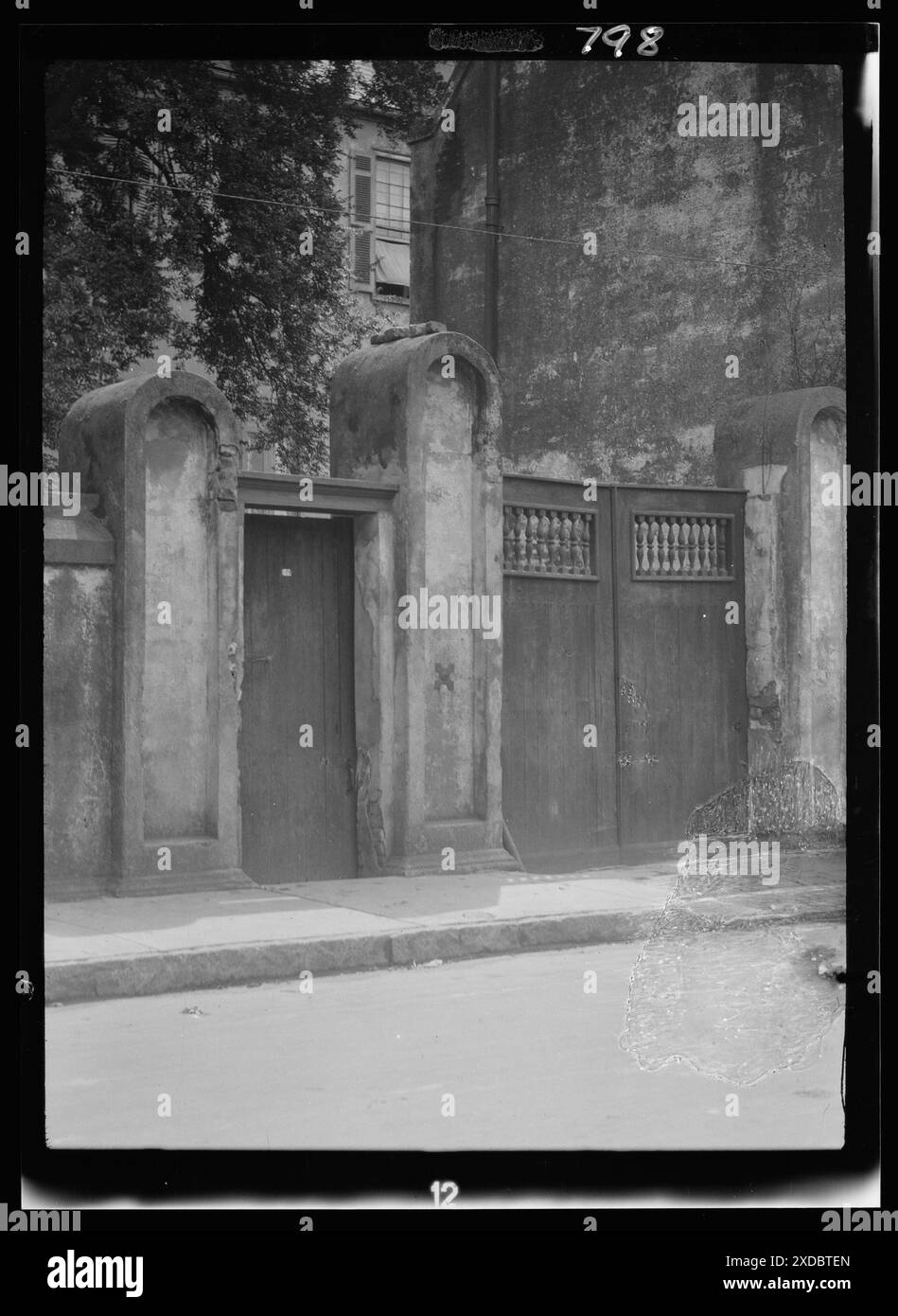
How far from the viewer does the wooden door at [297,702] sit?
33.0ft

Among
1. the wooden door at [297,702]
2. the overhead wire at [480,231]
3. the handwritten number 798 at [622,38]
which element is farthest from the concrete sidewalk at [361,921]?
the overhead wire at [480,231]

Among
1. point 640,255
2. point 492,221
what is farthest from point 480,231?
point 640,255

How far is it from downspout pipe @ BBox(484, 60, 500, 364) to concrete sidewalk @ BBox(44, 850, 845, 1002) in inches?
387

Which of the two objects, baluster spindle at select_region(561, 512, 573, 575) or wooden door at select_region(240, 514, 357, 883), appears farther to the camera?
baluster spindle at select_region(561, 512, 573, 575)

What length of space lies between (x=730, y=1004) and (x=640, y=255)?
12581 millimetres

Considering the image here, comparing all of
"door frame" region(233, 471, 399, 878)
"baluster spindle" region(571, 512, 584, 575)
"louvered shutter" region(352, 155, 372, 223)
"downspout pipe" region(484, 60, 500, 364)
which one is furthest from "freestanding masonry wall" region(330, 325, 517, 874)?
"louvered shutter" region(352, 155, 372, 223)

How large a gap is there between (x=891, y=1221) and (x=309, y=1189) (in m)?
1.25

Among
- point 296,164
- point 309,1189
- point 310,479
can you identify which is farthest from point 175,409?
point 296,164

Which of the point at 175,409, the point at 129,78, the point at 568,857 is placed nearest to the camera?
the point at 175,409

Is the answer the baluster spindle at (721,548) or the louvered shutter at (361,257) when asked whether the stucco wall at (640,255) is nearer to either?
the baluster spindle at (721,548)

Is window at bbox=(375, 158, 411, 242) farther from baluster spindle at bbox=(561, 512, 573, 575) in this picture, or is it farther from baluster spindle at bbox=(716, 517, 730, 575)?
baluster spindle at bbox=(561, 512, 573, 575)

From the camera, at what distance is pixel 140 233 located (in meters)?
16.8

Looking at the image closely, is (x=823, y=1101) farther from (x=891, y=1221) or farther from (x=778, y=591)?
(x=778, y=591)

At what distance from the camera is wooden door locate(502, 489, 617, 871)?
1141 cm
